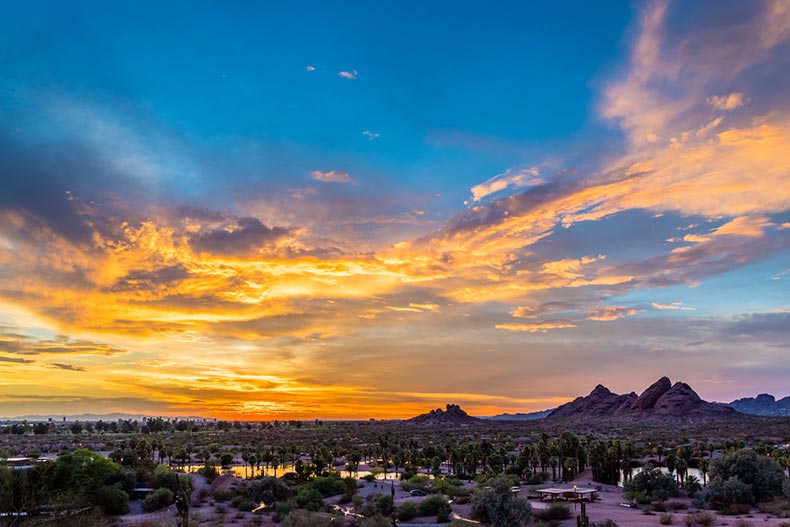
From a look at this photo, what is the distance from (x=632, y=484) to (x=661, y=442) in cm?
6204

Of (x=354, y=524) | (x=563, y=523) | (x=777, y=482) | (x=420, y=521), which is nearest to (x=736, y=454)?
(x=777, y=482)

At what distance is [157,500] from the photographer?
171 feet

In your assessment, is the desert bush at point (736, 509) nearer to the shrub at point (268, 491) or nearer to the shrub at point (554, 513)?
the shrub at point (554, 513)

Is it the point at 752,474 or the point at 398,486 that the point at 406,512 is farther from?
the point at 752,474

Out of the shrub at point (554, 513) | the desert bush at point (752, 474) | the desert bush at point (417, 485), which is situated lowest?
the desert bush at point (417, 485)

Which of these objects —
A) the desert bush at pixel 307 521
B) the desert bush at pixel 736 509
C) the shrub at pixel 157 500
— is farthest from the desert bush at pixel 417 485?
the desert bush at pixel 736 509

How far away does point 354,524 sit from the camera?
141 feet

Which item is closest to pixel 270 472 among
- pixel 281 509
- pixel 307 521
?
pixel 281 509

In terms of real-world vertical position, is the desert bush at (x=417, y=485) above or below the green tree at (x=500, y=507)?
below

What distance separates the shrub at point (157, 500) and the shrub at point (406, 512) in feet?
68.5

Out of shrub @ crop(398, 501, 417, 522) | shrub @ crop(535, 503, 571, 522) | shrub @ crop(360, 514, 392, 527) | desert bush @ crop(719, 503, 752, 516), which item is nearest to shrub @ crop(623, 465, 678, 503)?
desert bush @ crop(719, 503, 752, 516)

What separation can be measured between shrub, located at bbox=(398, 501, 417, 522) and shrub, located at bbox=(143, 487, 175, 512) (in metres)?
20.9

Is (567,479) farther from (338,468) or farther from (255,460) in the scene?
(255,460)

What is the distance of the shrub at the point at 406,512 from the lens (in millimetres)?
49062
